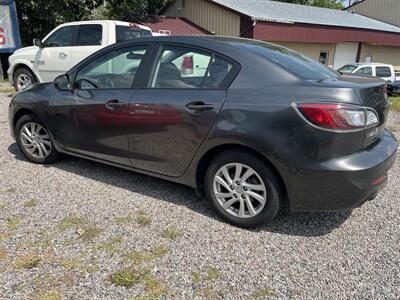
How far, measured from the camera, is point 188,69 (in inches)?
125

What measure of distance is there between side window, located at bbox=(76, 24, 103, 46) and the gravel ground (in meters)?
4.81

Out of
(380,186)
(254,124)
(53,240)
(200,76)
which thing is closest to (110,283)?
(53,240)

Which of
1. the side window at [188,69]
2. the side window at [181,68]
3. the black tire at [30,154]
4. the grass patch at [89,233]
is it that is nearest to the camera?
the grass patch at [89,233]

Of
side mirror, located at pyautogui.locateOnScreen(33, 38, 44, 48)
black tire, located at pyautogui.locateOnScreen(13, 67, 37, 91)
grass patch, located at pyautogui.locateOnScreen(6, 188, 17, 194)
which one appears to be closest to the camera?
grass patch, located at pyautogui.locateOnScreen(6, 188, 17, 194)

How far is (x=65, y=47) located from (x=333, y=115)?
7.11 m

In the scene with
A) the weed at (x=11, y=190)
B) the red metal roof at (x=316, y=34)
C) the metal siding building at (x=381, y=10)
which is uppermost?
the metal siding building at (x=381, y=10)

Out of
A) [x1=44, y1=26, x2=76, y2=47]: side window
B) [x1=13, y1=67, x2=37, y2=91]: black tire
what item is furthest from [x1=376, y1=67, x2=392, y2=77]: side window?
[x1=13, y1=67, x2=37, y2=91]: black tire

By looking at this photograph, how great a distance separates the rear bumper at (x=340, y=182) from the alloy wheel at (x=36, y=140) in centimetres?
306

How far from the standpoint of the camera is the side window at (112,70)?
3.48 meters

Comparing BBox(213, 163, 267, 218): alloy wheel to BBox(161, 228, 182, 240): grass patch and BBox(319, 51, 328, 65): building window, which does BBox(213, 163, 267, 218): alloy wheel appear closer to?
BBox(161, 228, 182, 240): grass patch

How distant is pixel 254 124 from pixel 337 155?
2.16ft

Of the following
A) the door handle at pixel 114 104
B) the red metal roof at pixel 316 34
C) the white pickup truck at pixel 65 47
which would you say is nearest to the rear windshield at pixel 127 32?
the white pickup truck at pixel 65 47

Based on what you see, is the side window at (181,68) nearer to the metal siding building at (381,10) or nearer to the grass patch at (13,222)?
the grass patch at (13,222)

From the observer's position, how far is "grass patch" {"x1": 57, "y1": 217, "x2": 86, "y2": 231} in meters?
3.02
